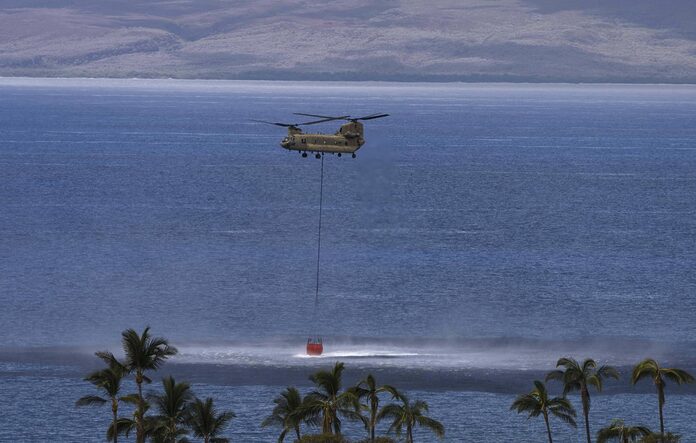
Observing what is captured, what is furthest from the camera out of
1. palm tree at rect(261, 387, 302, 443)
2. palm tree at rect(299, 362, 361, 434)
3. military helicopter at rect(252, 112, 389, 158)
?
military helicopter at rect(252, 112, 389, 158)

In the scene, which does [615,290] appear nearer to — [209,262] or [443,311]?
[443,311]

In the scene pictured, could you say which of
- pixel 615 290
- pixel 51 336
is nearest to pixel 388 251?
pixel 615 290

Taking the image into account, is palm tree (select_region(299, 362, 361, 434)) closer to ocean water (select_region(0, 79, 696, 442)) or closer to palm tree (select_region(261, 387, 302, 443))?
palm tree (select_region(261, 387, 302, 443))

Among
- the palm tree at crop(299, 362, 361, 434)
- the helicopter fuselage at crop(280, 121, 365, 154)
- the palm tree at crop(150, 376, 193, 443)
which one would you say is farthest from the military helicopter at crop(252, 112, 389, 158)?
the palm tree at crop(150, 376, 193, 443)

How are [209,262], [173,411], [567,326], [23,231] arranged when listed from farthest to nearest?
[23,231], [209,262], [567,326], [173,411]

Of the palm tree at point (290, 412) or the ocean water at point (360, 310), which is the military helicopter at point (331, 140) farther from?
the palm tree at point (290, 412)

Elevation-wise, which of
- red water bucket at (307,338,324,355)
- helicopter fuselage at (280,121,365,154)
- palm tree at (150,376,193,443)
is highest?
helicopter fuselage at (280,121,365,154)

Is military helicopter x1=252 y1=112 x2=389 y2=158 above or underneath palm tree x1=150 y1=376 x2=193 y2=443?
above

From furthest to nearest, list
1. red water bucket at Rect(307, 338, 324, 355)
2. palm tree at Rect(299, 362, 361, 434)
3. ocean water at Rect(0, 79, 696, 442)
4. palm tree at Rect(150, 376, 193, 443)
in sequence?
1. red water bucket at Rect(307, 338, 324, 355)
2. ocean water at Rect(0, 79, 696, 442)
3. palm tree at Rect(150, 376, 193, 443)
4. palm tree at Rect(299, 362, 361, 434)
